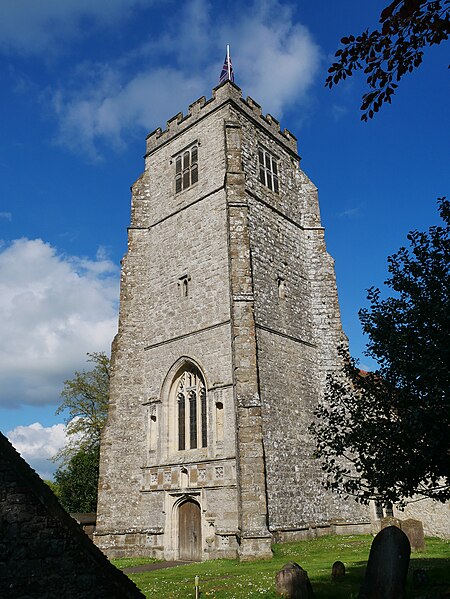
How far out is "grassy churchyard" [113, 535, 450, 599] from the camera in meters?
8.96

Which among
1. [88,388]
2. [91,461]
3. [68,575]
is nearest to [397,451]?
[68,575]

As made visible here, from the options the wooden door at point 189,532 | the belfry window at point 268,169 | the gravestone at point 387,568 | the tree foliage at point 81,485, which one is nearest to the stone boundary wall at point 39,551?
the gravestone at point 387,568

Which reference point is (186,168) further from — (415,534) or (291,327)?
(415,534)

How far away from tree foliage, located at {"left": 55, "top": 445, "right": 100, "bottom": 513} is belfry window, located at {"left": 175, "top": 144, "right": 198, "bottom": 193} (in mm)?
15988

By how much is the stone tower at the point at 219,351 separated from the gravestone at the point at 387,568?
24.2ft

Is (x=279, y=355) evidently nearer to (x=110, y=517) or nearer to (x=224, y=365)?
(x=224, y=365)

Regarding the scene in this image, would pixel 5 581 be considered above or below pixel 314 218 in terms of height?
below

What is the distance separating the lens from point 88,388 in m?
30.6

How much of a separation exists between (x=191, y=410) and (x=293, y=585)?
34.0ft

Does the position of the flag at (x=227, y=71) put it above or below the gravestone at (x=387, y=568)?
above

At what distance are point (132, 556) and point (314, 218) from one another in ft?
53.0

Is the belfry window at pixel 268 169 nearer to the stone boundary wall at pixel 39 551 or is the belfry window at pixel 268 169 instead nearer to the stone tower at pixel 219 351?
the stone tower at pixel 219 351

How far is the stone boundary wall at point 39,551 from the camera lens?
4.70m

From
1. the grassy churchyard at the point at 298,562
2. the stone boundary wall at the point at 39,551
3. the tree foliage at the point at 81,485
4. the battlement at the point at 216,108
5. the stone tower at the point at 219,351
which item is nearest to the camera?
the stone boundary wall at the point at 39,551
